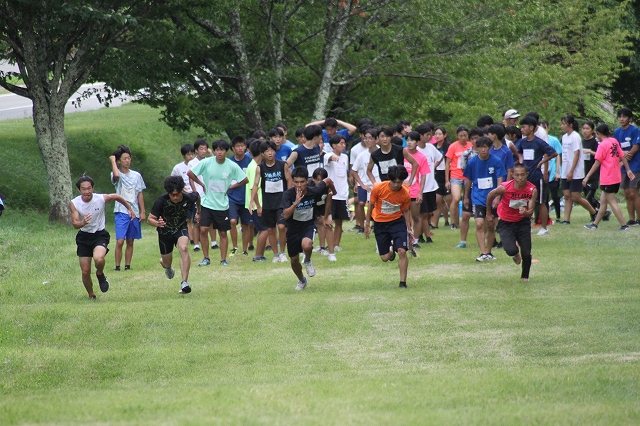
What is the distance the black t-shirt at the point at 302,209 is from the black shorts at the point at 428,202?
4718 millimetres

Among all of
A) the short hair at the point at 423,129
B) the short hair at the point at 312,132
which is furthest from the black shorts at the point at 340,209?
the short hair at the point at 423,129

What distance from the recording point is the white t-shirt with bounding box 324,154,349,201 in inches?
671

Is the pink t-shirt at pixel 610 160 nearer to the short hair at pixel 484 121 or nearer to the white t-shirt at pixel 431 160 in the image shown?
the short hair at pixel 484 121

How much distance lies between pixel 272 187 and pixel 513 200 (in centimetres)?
430

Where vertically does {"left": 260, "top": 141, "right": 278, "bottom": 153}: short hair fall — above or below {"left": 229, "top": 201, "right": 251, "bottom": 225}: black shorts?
above

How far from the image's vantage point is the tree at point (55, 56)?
2152 centimetres

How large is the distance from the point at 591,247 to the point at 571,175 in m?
3.02

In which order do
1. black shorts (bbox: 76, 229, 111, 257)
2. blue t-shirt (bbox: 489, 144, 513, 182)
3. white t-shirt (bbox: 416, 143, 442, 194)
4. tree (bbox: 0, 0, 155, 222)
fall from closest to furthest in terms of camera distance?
1. black shorts (bbox: 76, 229, 111, 257)
2. blue t-shirt (bbox: 489, 144, 513, 182)
3. white t-shirt (bbox: 416, 143, 442, 194)
4. tree (bbox: 0, 0, 155, 222)

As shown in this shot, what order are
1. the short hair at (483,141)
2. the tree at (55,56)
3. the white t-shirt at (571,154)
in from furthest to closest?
the tree at (55,56)
the white t-shirt at (571,154)
the short hair at (483,141)

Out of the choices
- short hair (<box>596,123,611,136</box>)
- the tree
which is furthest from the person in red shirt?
the tree

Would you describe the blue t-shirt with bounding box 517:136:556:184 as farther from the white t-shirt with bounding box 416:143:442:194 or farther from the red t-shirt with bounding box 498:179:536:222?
the red t-shirt with bounding box 498:179:536:222

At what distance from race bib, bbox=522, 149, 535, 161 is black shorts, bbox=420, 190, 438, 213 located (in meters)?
1.97

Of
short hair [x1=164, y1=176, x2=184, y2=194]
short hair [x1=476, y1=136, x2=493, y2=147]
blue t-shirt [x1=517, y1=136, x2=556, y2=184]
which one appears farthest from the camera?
blue t-shirt [x1=517, y1=136, x2=556, y2=184]

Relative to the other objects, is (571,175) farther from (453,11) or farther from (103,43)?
(103,43)
